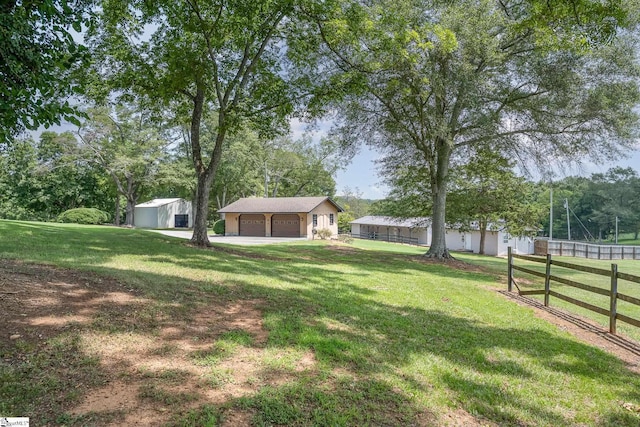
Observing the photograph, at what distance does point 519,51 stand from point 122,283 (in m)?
15.8

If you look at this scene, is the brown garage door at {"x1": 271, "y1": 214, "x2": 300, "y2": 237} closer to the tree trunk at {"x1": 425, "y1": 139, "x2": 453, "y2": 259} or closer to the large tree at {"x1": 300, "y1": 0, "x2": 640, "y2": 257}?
the tree trunk at {"x1": 425, "y1": 139, "x2": 453, "y2": 259}

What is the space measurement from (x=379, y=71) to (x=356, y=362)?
1316 cm

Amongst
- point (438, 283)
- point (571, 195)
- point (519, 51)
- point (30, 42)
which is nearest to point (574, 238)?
point (571, 195)

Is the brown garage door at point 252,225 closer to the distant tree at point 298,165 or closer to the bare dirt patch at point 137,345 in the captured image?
the distant tree at point 298,165

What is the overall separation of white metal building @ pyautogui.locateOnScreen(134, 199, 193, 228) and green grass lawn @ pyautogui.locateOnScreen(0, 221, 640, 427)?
3391cm

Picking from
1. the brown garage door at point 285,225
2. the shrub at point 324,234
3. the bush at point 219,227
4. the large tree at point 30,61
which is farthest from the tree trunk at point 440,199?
the bush at point 219,227

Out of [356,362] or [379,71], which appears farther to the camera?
[379,71]

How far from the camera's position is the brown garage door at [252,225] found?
34656 millimetres

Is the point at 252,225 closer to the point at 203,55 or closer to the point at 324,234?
the point at 324,234

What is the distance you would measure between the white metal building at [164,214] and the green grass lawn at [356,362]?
3391 centimetres

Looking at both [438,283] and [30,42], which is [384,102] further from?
[30,42]

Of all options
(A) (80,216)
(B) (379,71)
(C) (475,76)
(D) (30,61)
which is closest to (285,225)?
(A) (80,216)

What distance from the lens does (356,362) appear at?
4082mm

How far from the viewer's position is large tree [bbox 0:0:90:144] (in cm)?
343
